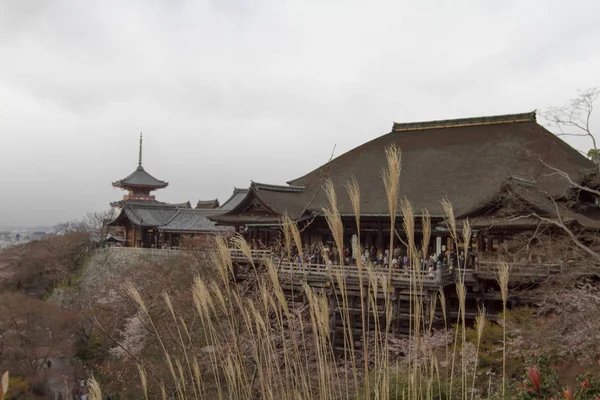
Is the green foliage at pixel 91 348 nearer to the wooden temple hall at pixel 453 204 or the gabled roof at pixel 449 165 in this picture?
the wooden temple hall at pixel 453 204

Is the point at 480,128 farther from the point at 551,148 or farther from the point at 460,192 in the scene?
the point at 460,192

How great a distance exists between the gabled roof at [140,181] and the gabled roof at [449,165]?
17.6m

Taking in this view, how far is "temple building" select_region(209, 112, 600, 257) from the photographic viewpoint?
12.2 metres

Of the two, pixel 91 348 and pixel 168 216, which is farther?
pixel 168 216

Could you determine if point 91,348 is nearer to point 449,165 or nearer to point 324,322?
point 449,165

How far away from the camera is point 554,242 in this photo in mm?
10953

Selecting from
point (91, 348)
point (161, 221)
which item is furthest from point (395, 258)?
point (161, 221)

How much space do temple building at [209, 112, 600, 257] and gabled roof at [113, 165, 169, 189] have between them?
17414mm

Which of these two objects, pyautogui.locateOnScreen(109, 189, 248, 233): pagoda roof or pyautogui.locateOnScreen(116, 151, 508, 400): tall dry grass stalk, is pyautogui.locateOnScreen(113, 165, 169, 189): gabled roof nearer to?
pyautogui.locateOnScreen(109, 189, 248, 233): pagoda roof

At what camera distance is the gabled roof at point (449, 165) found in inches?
581

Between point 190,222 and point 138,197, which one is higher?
point 138,197

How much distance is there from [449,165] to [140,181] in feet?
77.1

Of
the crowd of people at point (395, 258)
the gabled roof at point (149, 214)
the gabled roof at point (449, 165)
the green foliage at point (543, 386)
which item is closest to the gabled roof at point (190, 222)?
the gabled roof at point (149, 214)

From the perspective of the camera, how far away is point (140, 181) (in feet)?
111
